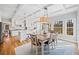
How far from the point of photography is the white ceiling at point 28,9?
9.52ft

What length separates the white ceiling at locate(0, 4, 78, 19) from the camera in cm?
290

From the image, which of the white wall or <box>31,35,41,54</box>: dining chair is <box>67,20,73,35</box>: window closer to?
the white wall

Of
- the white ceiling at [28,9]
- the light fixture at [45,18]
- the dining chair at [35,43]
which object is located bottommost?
the dining chair at [35,43]

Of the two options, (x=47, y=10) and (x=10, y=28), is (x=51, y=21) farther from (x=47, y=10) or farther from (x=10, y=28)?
(x=10, y=28)

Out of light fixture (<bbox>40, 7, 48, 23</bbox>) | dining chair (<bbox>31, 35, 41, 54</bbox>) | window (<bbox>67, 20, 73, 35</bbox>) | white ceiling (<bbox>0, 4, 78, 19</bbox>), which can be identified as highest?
white ceiling (<bbox>0, 4, 78, 19</bbox>)

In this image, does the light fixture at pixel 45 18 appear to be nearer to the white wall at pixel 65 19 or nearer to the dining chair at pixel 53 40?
the white wall at pixel 65 19

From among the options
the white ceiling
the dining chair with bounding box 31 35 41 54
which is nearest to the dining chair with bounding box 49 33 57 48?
the dining chair with bounding box 31 35 41 54

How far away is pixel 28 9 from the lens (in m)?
2.91

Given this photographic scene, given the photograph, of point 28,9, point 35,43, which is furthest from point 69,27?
point 28,9

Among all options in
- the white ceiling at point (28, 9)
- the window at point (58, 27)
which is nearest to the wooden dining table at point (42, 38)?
the window at point (58, 27)

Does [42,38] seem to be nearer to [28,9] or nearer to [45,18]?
[45,18]

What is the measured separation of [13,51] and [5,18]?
1.85 ft

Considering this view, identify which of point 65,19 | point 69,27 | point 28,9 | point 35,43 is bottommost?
point 35,43

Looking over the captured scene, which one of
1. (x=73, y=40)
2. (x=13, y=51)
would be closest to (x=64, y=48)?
(x=73, y=40)
